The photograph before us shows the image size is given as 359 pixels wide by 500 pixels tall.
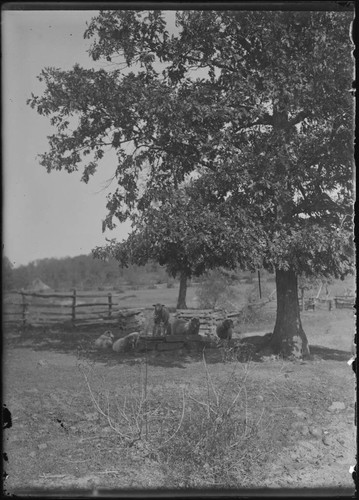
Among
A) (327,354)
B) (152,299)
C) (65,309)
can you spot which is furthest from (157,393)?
(327,354)

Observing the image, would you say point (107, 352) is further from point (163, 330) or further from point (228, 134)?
point (228, 134)

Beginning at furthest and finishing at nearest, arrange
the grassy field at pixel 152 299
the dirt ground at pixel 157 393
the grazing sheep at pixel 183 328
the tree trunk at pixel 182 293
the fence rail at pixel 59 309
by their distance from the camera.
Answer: the grazing sheep at pixel 183 328
the tree trunk at pixel 182 293
the grassy field at pixel 152 299
the fence rail at pixel 59 309
the dirt ground at pixel 157 393

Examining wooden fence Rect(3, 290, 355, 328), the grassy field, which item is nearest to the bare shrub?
wooden fence Rect(3, 290, 355, 328)

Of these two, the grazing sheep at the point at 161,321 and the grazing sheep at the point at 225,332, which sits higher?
the grazing sheep at the point at 161,321

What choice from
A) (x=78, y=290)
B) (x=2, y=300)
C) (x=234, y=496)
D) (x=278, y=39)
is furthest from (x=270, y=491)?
(x=278, y=39)

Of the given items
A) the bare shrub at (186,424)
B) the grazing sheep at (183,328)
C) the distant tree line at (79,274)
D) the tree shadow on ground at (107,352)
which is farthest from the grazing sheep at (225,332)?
the distant tree line at (79,274)

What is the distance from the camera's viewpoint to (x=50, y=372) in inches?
163

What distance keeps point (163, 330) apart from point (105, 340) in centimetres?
55

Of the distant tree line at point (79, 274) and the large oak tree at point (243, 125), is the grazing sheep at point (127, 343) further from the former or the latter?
the large oak tree at point (243, 125)

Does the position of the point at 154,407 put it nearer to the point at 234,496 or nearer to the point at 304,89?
the point at 234,496

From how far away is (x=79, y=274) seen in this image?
13.1 ft

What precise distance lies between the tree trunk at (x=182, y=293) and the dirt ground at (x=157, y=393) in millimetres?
497

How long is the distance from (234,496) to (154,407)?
3.16 ft

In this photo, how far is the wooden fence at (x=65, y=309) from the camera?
12.8ft
